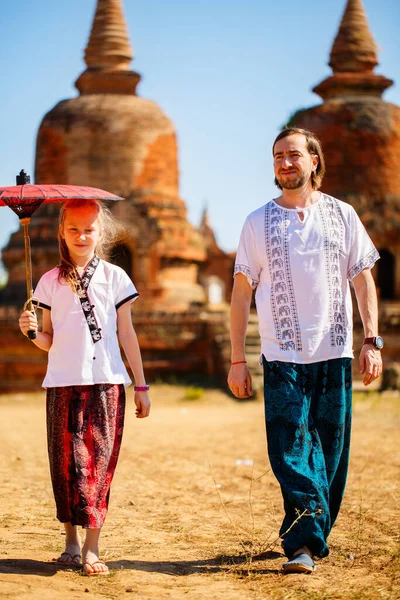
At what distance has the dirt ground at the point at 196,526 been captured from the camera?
3959 mm

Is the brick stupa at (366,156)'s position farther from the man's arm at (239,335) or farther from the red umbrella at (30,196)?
the red umbrella at (30,196)

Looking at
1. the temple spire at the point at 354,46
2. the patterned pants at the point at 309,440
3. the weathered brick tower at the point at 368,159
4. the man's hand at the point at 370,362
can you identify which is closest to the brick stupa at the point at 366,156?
the weathered brick tower at the point at 368,159

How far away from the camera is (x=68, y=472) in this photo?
419cm

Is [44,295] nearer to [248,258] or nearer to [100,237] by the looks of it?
[100,237]

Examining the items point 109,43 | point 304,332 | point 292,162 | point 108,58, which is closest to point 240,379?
point 304,332

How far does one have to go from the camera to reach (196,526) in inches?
215

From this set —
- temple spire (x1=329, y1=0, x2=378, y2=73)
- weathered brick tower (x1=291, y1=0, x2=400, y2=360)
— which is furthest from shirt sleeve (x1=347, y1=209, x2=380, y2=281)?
temple spire (x1=329, y1=0, x2=378, y2=73)

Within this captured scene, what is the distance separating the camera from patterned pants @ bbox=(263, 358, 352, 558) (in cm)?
418

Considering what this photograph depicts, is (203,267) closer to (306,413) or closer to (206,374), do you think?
(206,374)

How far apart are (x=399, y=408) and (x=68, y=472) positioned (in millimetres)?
9548

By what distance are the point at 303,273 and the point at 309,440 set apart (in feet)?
2.54

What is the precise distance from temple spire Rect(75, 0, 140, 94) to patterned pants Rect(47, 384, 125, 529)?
18.5 m

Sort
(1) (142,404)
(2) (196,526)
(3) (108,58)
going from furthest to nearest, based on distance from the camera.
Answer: (3) (108,58)
(2) (196,526)
(1) (142,404)

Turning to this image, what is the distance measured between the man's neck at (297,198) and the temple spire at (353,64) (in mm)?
18791
